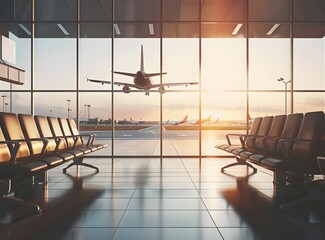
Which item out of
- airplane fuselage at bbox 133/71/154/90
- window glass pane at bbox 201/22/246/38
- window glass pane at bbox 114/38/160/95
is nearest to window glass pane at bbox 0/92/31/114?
window glass pane at bbox 114/38/160/95

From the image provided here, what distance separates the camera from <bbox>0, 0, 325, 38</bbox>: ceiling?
804cm

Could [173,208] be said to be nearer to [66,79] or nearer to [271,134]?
[271,134]

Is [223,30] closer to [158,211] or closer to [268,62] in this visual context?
[268,62]

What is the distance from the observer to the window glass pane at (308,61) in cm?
777

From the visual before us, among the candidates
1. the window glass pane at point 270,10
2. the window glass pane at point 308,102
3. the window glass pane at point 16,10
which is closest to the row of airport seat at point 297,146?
the window glass pane at point 308,102

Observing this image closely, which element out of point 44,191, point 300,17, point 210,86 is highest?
point 300,17

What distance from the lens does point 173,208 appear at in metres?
3.11

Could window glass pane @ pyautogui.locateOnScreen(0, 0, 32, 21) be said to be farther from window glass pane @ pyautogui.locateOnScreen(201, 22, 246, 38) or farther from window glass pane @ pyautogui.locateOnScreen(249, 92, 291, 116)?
window glass pane @ pyautogui.locateOnScreen(249, 92, 291, 116)

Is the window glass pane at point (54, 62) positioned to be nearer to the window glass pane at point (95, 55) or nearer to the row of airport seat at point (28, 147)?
the window glass pane at point (95, 55)

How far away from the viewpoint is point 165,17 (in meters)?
8.37

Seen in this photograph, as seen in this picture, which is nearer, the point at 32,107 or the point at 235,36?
the point at 32,107

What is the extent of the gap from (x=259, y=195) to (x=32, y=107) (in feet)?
19.7

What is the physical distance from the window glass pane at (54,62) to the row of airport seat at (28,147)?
8.73 feet

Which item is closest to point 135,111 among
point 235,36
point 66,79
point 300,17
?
point 66,79
